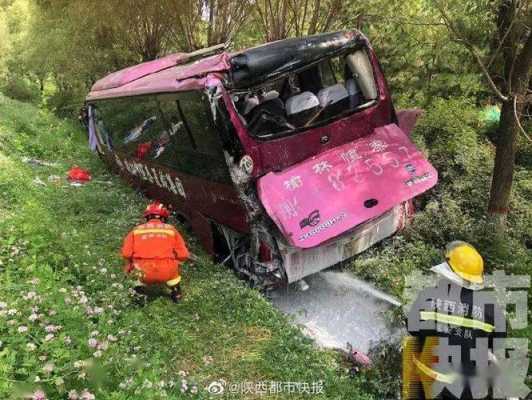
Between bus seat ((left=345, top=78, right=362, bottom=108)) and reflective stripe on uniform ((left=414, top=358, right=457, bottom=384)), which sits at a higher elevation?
bus seat ((left=345, top=78, right=362, bottom=108))

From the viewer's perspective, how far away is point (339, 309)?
5961mm

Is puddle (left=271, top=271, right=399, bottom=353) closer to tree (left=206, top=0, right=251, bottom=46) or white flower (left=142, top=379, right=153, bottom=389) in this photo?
white flower (left=142, top=379, right=153, bottom=389)

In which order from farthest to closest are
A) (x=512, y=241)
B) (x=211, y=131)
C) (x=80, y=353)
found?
(x=512, y=241)
(x=211, y=131)
(x=80, y=353)

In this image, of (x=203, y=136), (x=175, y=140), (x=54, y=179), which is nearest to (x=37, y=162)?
(x=54, y=179)

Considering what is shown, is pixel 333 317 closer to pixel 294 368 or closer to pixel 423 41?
pixel 294 368

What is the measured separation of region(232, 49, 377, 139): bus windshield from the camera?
18.2 ft

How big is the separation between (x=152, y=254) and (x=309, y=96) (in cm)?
261

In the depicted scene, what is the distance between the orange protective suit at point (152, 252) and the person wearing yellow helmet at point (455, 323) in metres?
2.77

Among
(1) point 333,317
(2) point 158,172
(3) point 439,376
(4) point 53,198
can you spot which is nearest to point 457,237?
(1) point 333,317

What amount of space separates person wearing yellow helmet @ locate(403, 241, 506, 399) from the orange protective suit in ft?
9.09

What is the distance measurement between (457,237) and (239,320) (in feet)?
11.2

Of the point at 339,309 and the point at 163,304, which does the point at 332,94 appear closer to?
the point at 339,309

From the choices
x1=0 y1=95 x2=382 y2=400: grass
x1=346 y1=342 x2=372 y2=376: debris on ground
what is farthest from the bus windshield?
x1=346 y1=342 x2=372 y2=376: debris on ground

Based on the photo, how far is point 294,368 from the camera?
4.23m
